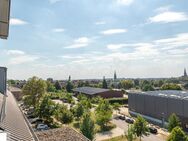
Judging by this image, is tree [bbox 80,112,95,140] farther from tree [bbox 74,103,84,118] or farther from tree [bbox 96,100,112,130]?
tree [bbox 74,103,84,118]

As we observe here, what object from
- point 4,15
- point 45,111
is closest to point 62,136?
point 45,111

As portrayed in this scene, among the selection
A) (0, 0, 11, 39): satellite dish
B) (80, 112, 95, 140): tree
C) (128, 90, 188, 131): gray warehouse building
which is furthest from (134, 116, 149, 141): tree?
(0, 0, 11, 39): satellite dish

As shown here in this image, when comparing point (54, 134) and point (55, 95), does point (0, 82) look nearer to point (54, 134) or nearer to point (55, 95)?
point (54, 134)

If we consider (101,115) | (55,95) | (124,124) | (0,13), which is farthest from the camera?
(55,95)

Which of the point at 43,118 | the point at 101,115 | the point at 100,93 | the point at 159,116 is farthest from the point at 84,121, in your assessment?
the point at 100,93

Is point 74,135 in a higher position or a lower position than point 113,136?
higher

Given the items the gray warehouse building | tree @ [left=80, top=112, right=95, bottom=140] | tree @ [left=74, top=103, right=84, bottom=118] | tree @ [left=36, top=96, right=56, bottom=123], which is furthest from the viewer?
tree @ [left=74, top=103, right=84, bottom=118]

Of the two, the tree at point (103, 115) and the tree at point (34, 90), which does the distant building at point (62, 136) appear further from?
the tree at point (34, 90)

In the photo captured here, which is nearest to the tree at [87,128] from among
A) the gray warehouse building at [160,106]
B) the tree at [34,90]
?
the gray warehouse building at [160,106]

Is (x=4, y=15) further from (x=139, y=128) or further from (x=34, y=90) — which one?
(x=34, y=90)
